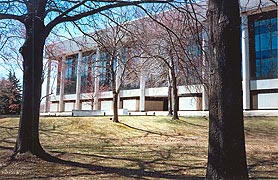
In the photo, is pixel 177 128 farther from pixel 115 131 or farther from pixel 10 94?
pixel 10 94

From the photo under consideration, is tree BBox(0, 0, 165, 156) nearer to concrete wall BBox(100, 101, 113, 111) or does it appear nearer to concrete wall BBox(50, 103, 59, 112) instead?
concrete wall BBox(100, 101, 113, 111)

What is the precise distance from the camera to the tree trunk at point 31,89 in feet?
28.3

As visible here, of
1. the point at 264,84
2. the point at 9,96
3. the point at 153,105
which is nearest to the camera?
the point at 264,84

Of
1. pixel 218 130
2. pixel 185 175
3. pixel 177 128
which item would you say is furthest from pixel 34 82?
pixel 177 128

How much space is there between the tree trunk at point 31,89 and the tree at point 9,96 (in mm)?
32086

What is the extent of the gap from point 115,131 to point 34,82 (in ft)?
30.9

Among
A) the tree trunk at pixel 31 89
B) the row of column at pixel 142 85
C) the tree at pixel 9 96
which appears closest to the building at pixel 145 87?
the row of column at pixel 142 85

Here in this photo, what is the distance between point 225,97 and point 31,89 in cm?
608

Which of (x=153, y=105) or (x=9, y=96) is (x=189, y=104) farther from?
(x=9, y=96)

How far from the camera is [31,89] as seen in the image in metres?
8.73

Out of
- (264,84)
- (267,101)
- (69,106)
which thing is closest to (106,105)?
(69,106)

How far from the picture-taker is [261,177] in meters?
6.85

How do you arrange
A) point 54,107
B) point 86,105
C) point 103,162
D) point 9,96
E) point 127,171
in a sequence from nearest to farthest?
point 127,171, point 103,162, point 9,96, point 86,105, point 54,107

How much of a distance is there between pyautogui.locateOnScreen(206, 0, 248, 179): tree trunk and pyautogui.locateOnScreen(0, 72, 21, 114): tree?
37752 millimetres
